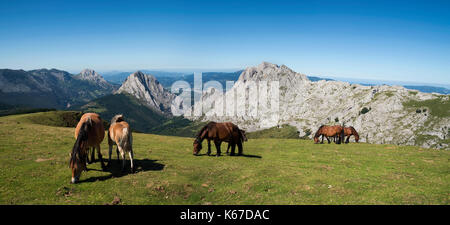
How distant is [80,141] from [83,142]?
0.24 meters

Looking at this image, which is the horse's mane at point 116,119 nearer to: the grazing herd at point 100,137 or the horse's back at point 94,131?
the grazing herd at point 100,137

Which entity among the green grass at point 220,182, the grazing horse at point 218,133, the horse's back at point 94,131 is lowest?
the green grass at point 220,182

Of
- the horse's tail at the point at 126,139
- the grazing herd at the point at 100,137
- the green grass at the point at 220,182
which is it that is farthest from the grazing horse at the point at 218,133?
the horse's tail at the point at 126,139

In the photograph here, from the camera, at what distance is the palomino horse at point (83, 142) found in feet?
49.2

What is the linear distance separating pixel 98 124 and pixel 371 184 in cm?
2292

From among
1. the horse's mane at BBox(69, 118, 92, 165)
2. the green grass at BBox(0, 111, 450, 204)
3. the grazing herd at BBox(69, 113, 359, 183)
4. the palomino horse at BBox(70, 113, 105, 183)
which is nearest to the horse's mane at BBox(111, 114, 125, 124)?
the grazing herd at BBox(69, 113, 359, 183)

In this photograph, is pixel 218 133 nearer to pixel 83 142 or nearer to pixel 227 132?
pixel 227 132

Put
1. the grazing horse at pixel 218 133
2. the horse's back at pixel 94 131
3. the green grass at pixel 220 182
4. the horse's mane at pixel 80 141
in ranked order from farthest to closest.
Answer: the grazing horse at pixel 218 133 < the horse's back at pixel 94 131 < the horse's mane at pixel 80 141 < the green grass at pixel 220 182

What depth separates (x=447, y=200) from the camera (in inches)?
519

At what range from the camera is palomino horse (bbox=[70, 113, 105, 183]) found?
15.0 meters

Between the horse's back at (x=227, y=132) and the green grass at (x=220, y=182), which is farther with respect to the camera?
the horse's back at (x=227, y=132)

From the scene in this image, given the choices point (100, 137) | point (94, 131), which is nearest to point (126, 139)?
point (94, 131)
